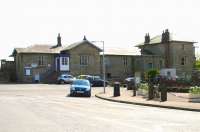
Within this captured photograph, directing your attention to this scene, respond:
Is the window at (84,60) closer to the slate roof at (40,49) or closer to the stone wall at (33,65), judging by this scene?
the slate roof at (40,49)

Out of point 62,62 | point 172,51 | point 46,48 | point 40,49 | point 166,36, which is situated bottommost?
point 62,62

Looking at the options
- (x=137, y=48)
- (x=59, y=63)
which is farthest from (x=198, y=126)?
(x=137, y=48)

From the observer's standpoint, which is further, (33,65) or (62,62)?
(62,62)

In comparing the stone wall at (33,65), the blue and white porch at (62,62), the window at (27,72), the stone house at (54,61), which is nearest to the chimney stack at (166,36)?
the stone house at (54,61)

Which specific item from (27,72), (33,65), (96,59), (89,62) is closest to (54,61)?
(33,65)

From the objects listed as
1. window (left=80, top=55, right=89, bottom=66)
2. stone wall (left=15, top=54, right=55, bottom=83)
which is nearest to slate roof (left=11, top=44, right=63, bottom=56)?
stone wall (left=15, top=54, right=55, bottom=83)

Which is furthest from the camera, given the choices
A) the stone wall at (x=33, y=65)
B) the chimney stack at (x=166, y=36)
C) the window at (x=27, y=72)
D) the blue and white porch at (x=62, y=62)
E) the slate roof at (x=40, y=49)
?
the chimney stack at (x=166, y=36)

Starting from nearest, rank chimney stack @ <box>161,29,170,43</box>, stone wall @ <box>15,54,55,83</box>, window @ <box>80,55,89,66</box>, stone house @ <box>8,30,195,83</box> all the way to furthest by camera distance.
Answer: stone wall @ <box>15,54,55,83</box>
stone house @ <box>8,30,195,83</box>
window @ <box>80,55,89,66</box>
chimney stack @ <box>161,29,170,43</box>

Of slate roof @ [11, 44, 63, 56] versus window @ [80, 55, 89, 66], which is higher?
slate roof @ [11, 44, 63, 56]

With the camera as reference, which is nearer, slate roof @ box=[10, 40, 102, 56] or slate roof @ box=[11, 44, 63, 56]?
slate roof @ box=[11, 44, 63, 56]

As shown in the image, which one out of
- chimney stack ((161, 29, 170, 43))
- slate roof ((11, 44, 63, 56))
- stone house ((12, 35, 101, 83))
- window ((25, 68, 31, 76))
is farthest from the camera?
chimney stack ((161, 29, 170, 43))

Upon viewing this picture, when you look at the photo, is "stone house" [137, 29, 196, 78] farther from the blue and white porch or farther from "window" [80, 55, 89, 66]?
the blue and white porch

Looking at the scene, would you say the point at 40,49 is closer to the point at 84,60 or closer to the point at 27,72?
the point at 27,72

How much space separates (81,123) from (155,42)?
73.5m
